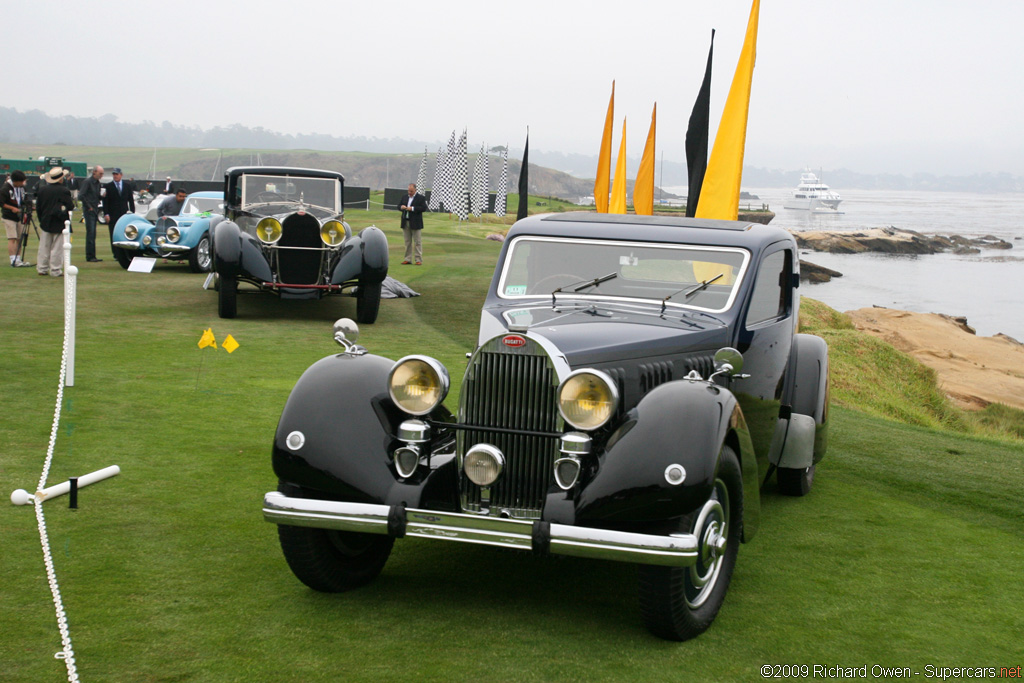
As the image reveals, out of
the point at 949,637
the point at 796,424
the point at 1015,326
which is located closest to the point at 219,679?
the point at 949,637

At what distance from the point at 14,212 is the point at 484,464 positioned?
15.2 m

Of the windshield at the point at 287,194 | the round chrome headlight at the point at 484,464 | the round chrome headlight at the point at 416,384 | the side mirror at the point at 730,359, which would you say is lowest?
the round chrome headlight at the point at 484,464

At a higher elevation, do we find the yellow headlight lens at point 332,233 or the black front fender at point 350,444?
the yellow headlight lens at point 332,233

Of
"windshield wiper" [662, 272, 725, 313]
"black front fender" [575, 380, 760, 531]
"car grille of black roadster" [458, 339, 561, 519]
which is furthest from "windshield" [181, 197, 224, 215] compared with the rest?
"black front fender" [575, 380, 760, 531]

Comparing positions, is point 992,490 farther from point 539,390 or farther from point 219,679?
point 219,679

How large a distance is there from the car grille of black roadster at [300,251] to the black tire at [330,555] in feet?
28.5

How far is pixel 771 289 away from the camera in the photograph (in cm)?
592

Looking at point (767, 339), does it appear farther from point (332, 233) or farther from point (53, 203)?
point (53, 203)

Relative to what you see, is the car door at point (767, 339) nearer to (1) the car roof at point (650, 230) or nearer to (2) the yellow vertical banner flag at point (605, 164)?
(1) the car roof at point (650, 230)

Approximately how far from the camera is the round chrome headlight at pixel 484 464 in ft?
13.9

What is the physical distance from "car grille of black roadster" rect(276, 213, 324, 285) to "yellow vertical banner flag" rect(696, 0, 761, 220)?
508cm

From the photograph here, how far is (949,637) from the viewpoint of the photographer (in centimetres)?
420

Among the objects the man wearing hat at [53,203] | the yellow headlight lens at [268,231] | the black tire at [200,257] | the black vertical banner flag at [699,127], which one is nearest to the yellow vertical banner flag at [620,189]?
the black vertical banner flag at [699,127]

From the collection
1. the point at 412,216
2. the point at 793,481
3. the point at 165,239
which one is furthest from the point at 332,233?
the point at 793,481
